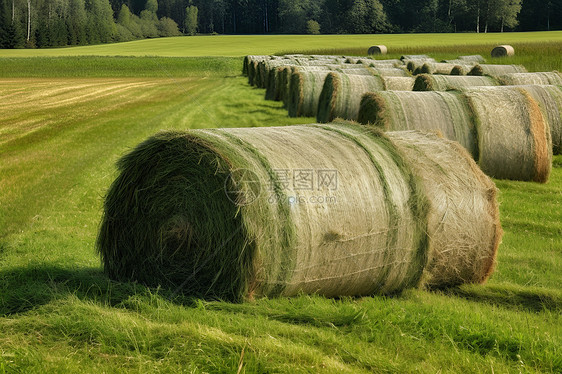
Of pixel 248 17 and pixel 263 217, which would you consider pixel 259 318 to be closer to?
pixel 263 217

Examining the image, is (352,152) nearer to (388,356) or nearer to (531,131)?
(388,356)

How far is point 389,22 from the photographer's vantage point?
83.1 m

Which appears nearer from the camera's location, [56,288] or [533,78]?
[56,288]

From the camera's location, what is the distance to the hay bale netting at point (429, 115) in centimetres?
933

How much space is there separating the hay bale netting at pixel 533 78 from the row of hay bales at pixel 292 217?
8.00m

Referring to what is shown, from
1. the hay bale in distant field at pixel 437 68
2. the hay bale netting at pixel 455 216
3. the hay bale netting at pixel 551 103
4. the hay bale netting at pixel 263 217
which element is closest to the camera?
the hay bale netting at pixel 263 217

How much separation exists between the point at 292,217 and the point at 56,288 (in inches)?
72.9

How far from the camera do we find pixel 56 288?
15.4 feet

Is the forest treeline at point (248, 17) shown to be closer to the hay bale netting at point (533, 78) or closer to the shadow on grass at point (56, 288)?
the hay bale netting at point (533, 78)

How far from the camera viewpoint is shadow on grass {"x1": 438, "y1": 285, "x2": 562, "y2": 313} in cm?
485

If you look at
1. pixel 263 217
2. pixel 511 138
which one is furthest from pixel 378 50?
pixel 263 217

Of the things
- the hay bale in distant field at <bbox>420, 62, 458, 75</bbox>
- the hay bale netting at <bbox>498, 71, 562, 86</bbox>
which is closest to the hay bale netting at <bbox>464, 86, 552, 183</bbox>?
the hay bale netting at <bbox>498, 71, 562, 86</bbox>

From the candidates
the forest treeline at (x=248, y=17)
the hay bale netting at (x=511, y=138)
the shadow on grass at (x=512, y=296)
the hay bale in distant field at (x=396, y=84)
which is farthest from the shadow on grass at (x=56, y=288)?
the forest treeline at (x=248, y=17)

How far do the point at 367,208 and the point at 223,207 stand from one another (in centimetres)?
112
